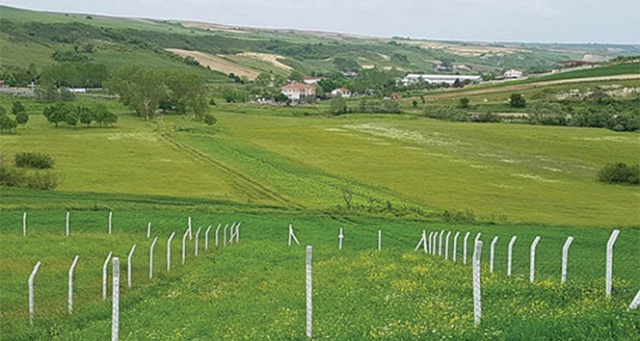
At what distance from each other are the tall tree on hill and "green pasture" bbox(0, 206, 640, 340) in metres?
92.2

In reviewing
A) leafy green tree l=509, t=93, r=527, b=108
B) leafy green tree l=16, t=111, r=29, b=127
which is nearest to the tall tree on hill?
leafy green tree l=16, t=111, r=29, b=127

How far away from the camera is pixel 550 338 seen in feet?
35.2

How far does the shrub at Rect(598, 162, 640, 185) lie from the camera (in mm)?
75856

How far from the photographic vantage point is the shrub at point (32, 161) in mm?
71750

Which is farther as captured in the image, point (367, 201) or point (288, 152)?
point (288, 152)

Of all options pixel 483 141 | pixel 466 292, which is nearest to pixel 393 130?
pixel 483 141

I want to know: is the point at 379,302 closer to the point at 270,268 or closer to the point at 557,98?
the point at 270,268

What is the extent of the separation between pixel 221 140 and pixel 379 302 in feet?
285

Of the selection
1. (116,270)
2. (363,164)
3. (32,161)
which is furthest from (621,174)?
(116,270)

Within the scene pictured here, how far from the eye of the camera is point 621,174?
250ft

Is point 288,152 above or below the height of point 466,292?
below

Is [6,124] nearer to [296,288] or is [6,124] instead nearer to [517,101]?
[296,288]

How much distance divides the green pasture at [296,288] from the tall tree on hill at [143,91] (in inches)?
3630

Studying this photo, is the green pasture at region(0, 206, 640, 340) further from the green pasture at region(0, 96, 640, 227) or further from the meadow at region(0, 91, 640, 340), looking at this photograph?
the green pasture at region(0, 96, 640, 227)
